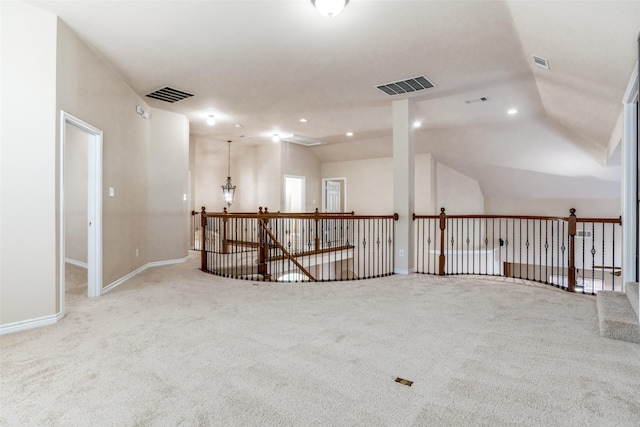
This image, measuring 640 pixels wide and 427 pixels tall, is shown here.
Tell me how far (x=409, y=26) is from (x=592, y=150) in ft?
19.9

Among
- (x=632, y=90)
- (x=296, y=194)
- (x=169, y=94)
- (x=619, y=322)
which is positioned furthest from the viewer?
(x=296, y=194)

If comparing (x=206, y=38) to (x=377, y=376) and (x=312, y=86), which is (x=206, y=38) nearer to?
(x=312, y=86)

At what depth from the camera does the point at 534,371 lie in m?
2.31

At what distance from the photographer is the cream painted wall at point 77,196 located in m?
6.21

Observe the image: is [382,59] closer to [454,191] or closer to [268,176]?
[268,176]

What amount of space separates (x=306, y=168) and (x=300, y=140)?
1408 millimetres

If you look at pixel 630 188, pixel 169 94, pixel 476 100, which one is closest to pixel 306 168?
pixel 169 94

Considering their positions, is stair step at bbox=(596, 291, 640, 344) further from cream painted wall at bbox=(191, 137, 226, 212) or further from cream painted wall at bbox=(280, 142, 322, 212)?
cream painted wall at bbox=(191, 137, 226, 212)

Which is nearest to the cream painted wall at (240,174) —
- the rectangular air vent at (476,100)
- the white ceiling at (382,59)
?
the white ceiling at (382,59)

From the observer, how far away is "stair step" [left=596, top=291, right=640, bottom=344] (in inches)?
110

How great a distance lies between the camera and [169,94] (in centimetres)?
562

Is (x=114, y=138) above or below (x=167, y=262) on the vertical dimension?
above

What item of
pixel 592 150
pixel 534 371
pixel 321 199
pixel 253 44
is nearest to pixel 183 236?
pixel 253 44

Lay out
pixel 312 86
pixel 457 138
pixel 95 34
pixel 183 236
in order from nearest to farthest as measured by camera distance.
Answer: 1. pixel 95 34
2. pixel 312 86
3. pixel 183 236
4. pixel 457 138
